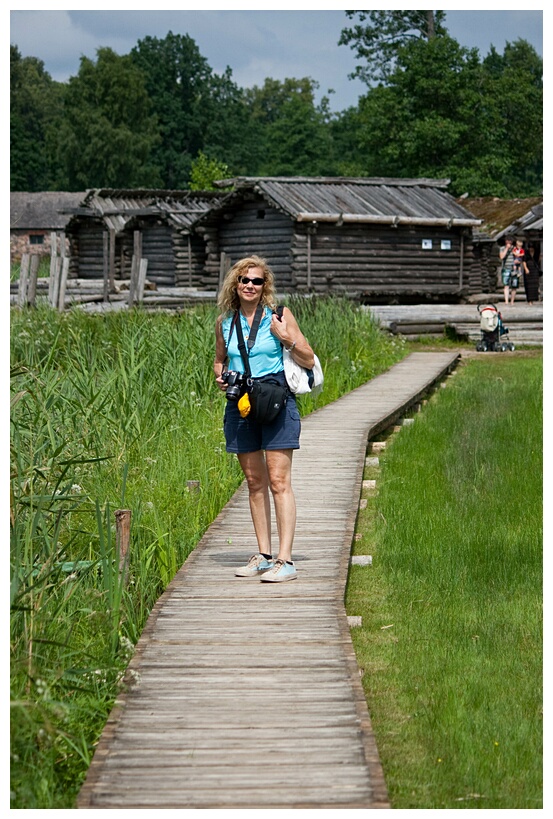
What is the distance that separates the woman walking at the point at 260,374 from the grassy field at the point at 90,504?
29.9 inches

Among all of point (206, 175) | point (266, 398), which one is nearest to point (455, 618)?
point (266, 398)

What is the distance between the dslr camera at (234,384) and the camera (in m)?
6.27

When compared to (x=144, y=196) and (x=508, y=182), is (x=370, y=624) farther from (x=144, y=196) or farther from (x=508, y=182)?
(x=508, y=182)

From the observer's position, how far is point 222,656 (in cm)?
527

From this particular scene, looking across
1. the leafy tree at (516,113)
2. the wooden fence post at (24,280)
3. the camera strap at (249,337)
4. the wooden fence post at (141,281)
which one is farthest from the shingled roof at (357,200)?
the leafy tree at (516,113)

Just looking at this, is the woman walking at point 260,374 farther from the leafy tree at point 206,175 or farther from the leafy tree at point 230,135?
the leafy tree at point 230,135

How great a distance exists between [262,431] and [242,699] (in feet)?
6.75

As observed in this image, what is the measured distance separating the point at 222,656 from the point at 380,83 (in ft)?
184

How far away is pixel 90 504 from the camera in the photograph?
25.5 feet

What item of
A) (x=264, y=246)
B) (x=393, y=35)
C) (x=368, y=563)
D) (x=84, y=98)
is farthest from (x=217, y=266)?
(x=84, y=98)

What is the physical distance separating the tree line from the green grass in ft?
151

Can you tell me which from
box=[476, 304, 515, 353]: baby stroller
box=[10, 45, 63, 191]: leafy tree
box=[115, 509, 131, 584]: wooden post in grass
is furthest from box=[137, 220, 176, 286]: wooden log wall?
box=[115, 509, 131, 584]: wooden post in grass

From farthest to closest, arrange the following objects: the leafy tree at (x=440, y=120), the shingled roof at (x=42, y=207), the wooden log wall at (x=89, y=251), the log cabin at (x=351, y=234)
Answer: the shingled roof at (x=42, y=207) < the leafy tree at (x=440, y=120) < the wooden log wall at (x=89, y=251) < the log cabin at (x=351, y=234)

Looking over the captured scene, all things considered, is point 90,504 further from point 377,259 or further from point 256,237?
point 256,237
